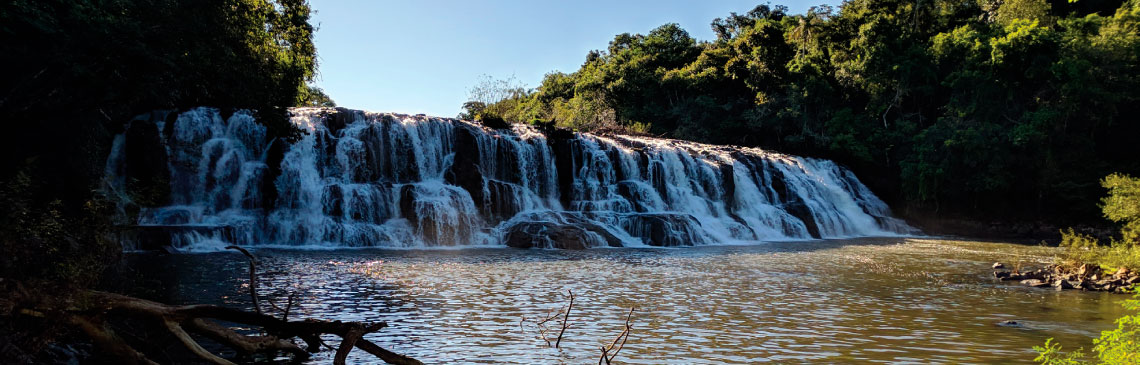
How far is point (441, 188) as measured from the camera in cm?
2481

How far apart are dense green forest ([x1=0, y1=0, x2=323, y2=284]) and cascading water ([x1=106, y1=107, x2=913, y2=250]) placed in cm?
728

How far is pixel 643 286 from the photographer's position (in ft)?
43.9

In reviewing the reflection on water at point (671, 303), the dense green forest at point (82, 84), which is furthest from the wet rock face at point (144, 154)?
the dense green forest at point (82, 84)

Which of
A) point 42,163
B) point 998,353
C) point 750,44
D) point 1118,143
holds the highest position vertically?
point 750,44

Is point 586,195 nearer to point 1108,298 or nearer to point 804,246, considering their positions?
point 804,246

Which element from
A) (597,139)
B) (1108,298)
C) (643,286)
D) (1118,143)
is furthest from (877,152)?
(643,286)

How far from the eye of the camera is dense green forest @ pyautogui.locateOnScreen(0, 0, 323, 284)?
8242 millimetres

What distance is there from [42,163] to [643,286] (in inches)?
410

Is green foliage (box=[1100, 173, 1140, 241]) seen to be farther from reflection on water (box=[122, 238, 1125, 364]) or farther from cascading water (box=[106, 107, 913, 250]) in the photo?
cascading water (box=[106, 107, 913, 250])

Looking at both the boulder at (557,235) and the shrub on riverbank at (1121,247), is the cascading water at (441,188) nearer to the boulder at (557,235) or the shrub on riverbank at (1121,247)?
the boulder at (557,235)

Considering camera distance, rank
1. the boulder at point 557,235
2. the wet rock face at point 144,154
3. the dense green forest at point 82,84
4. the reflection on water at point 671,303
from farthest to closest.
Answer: the boulder at point 557,235 → the wet rock face at point 144,154 → the dense green forest at point 82,84 → the reflection on water at point 671,303

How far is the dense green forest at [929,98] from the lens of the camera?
33.6 meters

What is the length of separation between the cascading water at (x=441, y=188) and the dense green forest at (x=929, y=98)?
669 centimetres

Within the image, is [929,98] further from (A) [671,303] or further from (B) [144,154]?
(B) [144,154]
